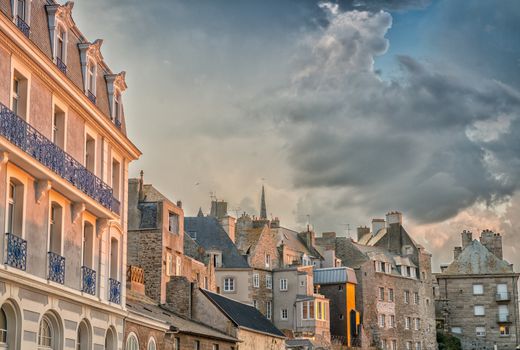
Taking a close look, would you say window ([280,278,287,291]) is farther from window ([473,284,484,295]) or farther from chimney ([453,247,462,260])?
chimney ([453,247,462,260])

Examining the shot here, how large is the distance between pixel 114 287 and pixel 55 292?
18.9 ft

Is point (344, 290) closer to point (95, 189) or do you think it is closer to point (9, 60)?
point (95, 189)

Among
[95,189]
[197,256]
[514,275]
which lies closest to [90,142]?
[95,189]

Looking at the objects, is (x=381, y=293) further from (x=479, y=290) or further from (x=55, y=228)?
(x=55, y=228)

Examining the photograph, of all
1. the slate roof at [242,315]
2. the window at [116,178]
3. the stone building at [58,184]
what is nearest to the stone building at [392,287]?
the slate roof at [242,315]

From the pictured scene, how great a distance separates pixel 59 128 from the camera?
83.7ft

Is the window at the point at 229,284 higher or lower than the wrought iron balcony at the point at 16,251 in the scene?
higher

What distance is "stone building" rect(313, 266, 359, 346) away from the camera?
83.1 meters

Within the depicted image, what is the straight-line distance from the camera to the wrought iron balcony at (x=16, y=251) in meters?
21.2

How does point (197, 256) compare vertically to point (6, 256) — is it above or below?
above

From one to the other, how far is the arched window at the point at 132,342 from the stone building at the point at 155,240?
1546 centimetres

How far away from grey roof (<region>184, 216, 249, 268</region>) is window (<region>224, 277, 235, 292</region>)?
117cm

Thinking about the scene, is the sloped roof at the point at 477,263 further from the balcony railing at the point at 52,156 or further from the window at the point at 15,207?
the window at the point at 15,207

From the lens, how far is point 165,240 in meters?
51.0
